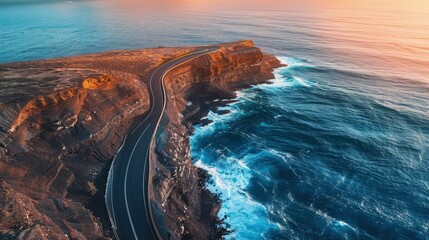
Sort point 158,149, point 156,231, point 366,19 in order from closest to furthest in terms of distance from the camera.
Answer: point 156,231, point 158,149, point 366,19

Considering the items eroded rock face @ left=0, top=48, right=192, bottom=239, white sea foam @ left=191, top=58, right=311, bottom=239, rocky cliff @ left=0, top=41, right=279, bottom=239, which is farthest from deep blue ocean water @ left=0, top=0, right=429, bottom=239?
eroded rock face @ left=0, top=48, right=192, bottom=239

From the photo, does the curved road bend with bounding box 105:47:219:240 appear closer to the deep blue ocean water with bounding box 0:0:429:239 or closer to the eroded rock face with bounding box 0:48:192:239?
the eroded rock face with bounding box 0:48:192:239

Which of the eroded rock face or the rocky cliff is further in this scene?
Answer: the rocky cliff

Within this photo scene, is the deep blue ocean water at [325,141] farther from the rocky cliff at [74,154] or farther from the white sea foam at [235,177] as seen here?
the rocky cliff at [74,154]

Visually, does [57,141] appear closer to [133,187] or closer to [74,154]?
[74,154]

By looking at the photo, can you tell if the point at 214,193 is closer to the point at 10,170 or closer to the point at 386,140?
the point at 10,170

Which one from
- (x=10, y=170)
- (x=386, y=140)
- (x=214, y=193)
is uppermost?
(x=10, y=170)

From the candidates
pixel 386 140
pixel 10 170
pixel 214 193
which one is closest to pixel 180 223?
pixel 214 193
